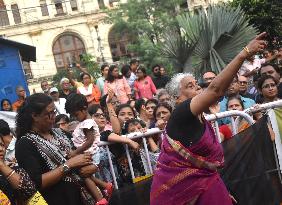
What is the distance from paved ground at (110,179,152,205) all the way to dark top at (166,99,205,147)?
4.12 feet

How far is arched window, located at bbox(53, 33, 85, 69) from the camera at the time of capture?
155 feet

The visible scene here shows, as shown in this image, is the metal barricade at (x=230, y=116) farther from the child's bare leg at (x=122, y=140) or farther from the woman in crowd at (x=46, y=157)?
Result: the woman in crowd at (x=46, y=157)

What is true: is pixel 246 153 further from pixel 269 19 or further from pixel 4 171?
pixel 269 19

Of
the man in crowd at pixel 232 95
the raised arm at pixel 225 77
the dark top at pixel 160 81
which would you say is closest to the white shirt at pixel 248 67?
the dark top at pixel 160 81

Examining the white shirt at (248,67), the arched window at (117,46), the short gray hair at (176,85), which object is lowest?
the arched window at (117,46)

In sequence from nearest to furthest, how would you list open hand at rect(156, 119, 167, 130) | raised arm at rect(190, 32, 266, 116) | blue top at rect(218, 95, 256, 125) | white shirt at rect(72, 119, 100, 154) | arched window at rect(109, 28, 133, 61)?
raised arm at rect(190, 32, 266, 116) < white shirt at rect(72, 119, 100, 154) < open hand at rect(156, 119, 167, 130) < blue top at rect(218, 95, 256, 125) < arched window at rect(109, 28, 133, 61)

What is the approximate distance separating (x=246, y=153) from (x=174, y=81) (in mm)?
1103

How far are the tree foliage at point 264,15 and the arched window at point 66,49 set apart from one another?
33836 mm

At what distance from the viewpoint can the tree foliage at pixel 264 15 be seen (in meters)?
13.9

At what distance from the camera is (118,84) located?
33.0 ft

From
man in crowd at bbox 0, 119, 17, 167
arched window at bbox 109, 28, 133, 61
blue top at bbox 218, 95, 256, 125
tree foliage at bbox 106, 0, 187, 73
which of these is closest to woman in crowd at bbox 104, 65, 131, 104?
blue top at bbox 218, 95, 256, 125

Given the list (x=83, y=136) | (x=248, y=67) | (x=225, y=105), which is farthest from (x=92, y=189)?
(x=248, y=67)

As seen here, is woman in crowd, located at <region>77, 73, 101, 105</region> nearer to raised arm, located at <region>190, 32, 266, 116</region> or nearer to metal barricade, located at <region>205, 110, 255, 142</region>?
metal barricade, located at <region>205, 110, 255, 142</region>

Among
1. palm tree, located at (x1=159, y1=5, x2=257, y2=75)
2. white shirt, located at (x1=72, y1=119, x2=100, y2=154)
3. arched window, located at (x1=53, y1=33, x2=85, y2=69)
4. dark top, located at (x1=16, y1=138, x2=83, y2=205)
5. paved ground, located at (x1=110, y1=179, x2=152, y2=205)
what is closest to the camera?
dark top, located at (x1=16, y1=138, x2=83, y2=205)
